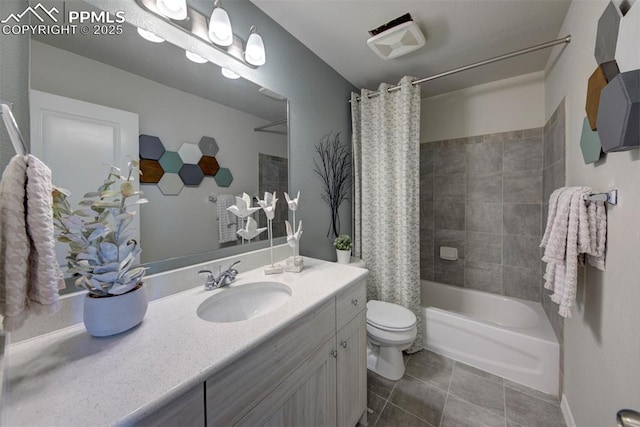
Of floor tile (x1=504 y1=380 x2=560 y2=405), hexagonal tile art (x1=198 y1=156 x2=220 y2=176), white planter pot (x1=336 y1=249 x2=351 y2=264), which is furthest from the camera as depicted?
white planter pot (x1=336 y1=249 x2=351 y2=264)

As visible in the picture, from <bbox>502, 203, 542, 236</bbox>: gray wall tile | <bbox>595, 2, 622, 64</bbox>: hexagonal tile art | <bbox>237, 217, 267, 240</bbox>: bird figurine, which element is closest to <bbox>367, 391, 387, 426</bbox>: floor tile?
<bbox>237, 217, 267, 240</bbox>: bird figurine

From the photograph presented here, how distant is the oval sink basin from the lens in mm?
999

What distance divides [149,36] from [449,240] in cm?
281

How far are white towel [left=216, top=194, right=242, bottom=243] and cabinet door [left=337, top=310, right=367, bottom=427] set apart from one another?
739mm

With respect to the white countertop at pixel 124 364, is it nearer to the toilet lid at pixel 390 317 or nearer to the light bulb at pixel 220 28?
the toilet lid at pixel 390 317

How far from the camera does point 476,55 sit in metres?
1.84

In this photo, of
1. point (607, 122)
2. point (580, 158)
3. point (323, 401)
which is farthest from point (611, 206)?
point (323, 401)

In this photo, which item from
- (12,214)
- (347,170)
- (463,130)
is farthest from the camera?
(463,130)

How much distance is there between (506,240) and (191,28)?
2.87m

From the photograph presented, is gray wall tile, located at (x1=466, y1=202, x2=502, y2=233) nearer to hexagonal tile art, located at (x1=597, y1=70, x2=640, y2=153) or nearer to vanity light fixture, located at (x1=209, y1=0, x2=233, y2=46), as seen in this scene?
hexagonal tile art, located at (x1=597, y1=70, x2=640, y2=153)

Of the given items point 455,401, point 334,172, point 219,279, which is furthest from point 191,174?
point 455,401

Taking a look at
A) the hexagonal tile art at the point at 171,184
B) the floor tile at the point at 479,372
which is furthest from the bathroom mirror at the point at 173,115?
the floor tile at the point at 479,372

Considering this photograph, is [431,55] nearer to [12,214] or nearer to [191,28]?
[191,28]

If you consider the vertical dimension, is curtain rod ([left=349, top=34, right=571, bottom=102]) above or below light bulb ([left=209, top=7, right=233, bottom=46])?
above
